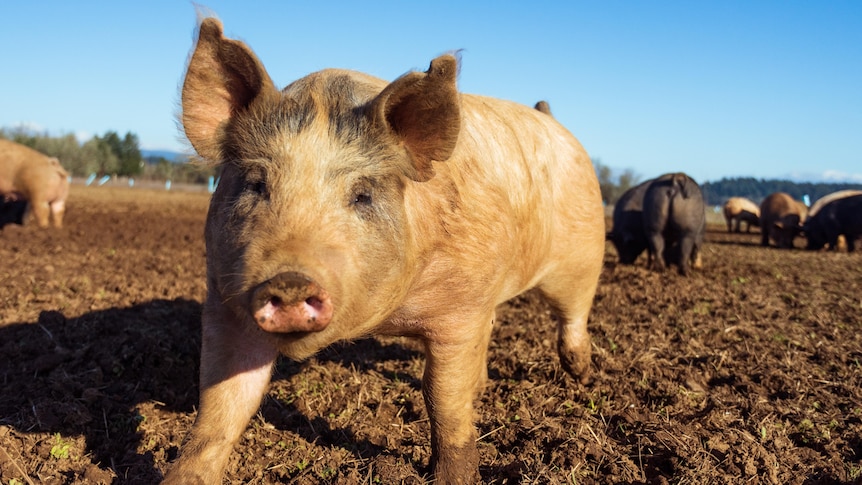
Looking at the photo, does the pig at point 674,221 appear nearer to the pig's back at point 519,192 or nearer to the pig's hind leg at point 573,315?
the pig's hind leg at point 573,315

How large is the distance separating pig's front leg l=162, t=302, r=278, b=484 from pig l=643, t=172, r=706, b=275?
1023 cm

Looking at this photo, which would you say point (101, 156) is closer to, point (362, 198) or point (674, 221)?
point (674, 221)

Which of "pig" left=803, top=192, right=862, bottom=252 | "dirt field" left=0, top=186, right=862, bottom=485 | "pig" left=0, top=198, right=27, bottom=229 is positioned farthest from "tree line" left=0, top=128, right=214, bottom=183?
"dirt field" left=0, top=186, right=862, bottom=485

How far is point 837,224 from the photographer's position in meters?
18.4

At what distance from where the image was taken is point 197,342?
17.7 ft

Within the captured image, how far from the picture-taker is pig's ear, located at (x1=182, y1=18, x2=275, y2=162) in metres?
2.72

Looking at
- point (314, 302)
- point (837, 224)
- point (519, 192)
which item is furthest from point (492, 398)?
point (837, 224)

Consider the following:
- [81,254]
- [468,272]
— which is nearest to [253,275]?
[468,272]

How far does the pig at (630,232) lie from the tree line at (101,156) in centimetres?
6030

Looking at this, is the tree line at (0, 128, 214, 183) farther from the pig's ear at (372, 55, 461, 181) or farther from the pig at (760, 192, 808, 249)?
the pig's ear at (372, 55, 461, 181)

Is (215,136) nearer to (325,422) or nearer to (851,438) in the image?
(325,422)

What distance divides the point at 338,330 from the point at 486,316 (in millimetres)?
946

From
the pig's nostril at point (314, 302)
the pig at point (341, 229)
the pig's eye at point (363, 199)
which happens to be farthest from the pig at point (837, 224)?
the pig's nostril at point (314, 302)

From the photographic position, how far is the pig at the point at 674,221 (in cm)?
1224
